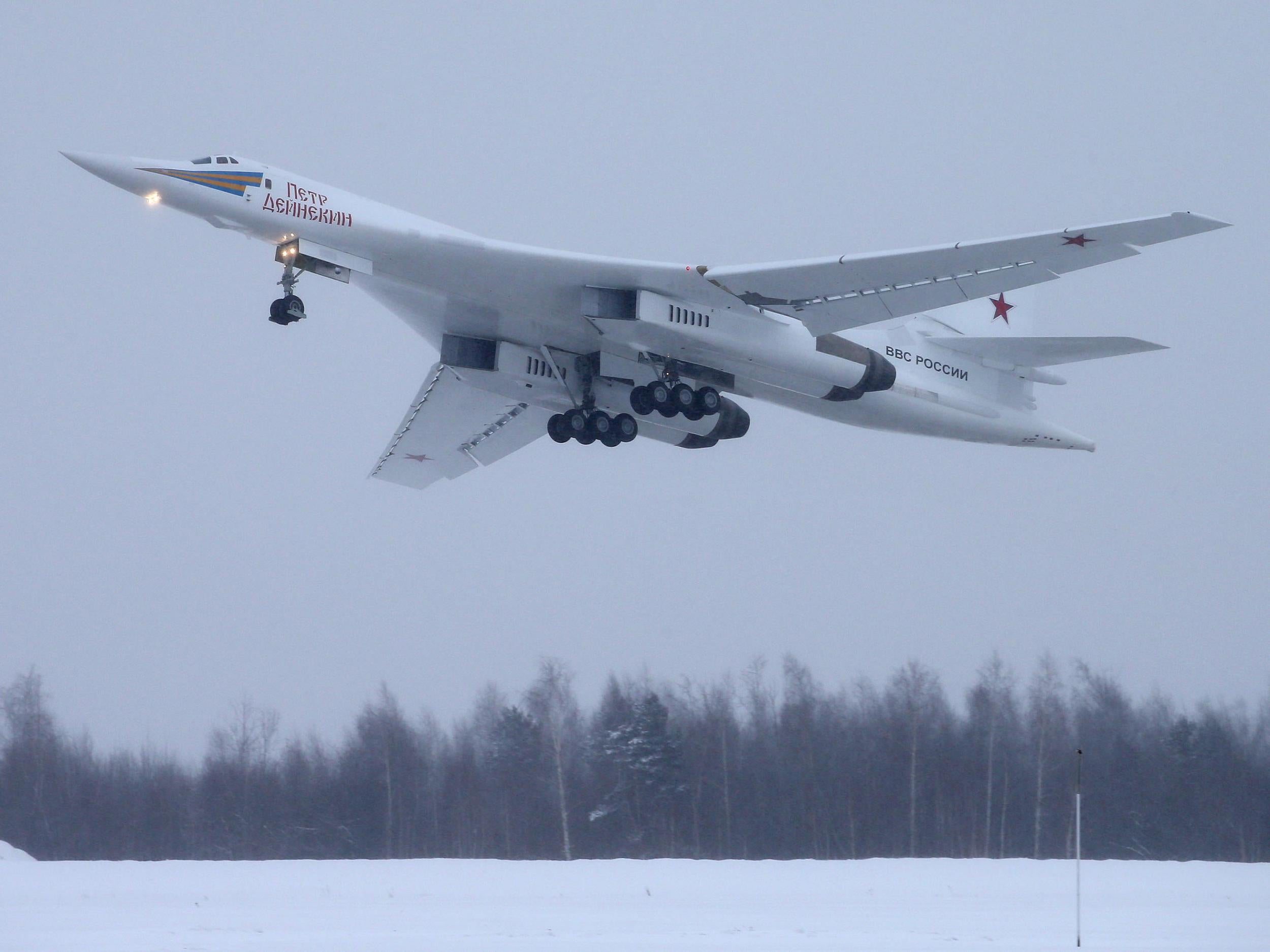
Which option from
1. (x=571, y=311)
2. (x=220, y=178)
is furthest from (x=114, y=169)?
(x=571, y=311)

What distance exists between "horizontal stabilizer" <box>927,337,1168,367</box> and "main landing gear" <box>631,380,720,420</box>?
3.36 metres

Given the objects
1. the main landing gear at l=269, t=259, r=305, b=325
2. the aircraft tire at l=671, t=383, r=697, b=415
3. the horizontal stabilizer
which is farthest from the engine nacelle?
the main landing gear at l=269, t=259, r=305, b=325

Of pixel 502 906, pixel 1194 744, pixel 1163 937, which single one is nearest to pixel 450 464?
pixel 502 906

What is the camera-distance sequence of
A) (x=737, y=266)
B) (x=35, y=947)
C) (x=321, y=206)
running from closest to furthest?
(x=35, y=947), (x=321, y=206), (x=737, y=266)

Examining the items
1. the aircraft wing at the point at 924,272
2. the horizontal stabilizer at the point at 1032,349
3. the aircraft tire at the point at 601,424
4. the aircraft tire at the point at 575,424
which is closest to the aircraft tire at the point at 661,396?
the aircraft tire at the point at 601,424

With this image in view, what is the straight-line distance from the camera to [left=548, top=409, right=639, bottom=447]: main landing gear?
17406mm

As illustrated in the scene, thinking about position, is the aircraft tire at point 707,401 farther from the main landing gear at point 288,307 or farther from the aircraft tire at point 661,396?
the main landing gear at point 288,307

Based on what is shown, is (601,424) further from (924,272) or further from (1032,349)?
(1032,349)

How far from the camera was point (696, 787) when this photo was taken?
2278cm

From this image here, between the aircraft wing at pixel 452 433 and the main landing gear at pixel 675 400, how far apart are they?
2751mm

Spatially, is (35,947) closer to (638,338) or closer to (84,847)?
(638,338)

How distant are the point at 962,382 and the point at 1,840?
53.1 feet

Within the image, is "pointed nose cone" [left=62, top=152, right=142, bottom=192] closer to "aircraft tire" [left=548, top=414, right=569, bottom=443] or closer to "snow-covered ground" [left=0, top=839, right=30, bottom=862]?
"aircraft tire" [left=548, top=414, right=569, bottom=443]

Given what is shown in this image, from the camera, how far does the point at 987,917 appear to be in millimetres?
13281
